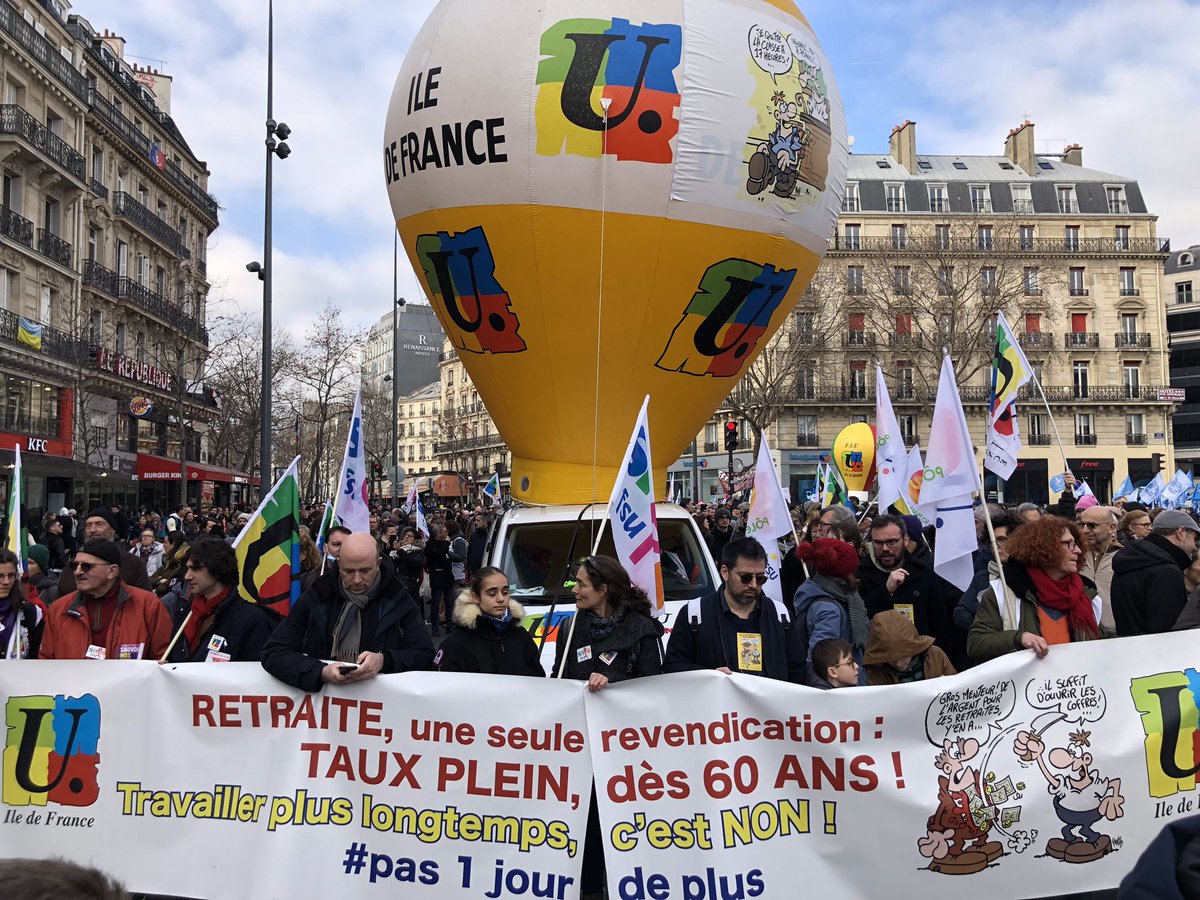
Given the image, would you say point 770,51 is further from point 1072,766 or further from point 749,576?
point 1072,766

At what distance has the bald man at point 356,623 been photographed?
4695 mm

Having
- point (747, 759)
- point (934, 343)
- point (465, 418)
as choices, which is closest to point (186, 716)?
point (747, 759)

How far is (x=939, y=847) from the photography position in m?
4.25

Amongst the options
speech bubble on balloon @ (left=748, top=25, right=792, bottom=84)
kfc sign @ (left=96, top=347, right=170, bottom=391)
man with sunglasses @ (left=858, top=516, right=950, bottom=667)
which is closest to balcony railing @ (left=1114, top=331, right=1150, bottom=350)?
kfc sign @ (left=96, top=347, right=170, bottom=391)

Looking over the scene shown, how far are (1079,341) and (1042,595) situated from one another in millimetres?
59498

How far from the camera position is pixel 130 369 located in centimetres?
3916

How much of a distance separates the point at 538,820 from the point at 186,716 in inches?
69.4

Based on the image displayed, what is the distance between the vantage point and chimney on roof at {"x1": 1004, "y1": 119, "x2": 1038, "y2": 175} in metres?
62.1

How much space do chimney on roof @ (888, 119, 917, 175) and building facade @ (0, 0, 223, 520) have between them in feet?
135

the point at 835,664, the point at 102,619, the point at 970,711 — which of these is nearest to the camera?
the point at 970,711

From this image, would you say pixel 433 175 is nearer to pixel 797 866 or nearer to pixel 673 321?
pixel 673 321

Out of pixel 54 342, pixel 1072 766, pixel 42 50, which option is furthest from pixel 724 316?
pixel 42 50

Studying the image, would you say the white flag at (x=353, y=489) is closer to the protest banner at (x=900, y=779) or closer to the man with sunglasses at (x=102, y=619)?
the man with sunglasses at (x=102, y=619)

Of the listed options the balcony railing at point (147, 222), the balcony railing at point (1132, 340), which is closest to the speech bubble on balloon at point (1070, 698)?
the balcony railing at point (147, 222)
